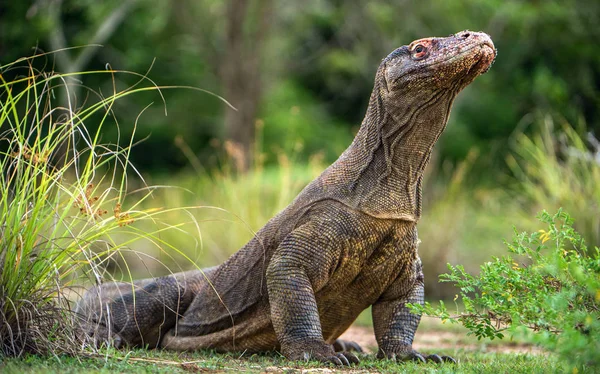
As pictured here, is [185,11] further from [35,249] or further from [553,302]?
[553,302]

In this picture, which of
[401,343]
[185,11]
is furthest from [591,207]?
[185,11]

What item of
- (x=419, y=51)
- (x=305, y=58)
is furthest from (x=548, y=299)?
(x=305, y=58)

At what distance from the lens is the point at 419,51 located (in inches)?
208

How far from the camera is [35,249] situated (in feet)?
15.8

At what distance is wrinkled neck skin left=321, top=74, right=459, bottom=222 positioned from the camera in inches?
208

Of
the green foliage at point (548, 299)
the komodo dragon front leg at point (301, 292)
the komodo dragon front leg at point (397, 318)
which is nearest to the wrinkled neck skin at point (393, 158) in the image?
the komodo dragon front leg at point (301, 292)

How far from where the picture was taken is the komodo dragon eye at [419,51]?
525 cm

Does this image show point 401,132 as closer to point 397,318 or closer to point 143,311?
point 397,318

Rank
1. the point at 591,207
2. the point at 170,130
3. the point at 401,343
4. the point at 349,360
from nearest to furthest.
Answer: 1. the point at 349,360
2. the point at 401,343
3. the point at 591,207
4. the point at 170,130

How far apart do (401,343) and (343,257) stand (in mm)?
779

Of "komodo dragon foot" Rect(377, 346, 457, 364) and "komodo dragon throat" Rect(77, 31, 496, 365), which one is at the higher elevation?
"komodo dragon throat" Rect(77, 31, 496, 365)

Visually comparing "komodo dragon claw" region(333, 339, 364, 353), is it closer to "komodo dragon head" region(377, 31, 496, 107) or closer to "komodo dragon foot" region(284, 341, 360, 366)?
"komodo dragon foot" region(284, 341, 360, 366)

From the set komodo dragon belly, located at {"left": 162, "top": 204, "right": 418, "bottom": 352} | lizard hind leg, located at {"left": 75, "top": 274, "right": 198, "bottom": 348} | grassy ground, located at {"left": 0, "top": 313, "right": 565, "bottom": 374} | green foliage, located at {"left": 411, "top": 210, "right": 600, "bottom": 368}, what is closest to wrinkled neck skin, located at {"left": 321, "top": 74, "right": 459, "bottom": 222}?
komodo dragon belly, located at {"left": 162, "top": 204, "right": 418, "bottom": 352}

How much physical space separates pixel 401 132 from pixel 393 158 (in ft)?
0.57
